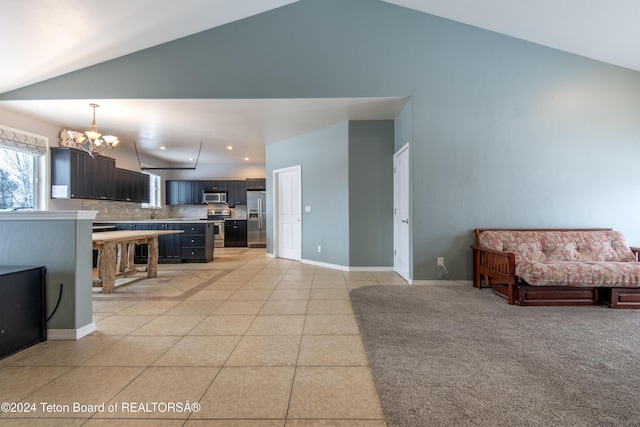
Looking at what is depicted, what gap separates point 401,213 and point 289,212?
8.35 feet

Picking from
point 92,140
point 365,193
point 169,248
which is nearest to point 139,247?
point 169,248

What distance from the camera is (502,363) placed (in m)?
1.78

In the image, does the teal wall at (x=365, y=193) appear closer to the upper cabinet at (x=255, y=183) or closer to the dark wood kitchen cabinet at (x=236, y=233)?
the upper cabinet at (x=255, y=183)

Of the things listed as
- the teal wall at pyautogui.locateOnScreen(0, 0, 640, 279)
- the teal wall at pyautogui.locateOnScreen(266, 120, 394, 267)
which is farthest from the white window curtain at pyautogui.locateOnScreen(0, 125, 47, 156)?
the teal wall at pyautogui.locateOnScreen(266, 120, 394, 267)

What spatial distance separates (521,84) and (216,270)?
5.53 meters

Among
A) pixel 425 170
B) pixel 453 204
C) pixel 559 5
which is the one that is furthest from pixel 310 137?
pixel 559 5

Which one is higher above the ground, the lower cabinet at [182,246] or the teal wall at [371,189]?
the teal wall at [371,189]

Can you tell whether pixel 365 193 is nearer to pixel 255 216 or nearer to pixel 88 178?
pixel 255 216

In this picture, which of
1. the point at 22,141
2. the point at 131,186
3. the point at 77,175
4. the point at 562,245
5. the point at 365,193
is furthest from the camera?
the point at 131,186

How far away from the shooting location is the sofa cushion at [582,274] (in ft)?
9.27

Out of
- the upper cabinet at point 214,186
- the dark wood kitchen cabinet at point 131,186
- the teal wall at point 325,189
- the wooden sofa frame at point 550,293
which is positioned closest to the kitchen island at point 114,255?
the dark wood kitchen cabinet at point 131,186

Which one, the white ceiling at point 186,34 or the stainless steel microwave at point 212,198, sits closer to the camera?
the white ceiling at point 186,34

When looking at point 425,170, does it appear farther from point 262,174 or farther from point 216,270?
point 262,174

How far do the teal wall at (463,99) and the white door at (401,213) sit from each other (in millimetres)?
221
